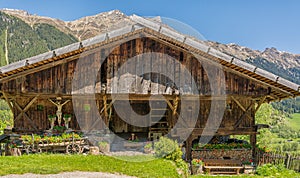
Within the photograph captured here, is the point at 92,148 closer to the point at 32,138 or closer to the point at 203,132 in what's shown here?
the point at 32,138

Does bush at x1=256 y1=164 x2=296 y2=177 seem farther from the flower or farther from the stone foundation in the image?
the flower

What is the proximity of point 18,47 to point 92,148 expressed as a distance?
634 feet

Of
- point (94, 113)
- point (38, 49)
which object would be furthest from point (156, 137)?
point (38, 49)

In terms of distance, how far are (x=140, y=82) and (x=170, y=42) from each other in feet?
10.0

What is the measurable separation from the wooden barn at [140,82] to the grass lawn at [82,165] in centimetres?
407

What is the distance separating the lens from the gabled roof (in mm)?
15070

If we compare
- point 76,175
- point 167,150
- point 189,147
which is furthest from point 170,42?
point 76,175

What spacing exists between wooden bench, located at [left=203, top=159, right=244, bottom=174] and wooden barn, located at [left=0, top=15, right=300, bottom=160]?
5.99 ft

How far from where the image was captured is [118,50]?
16.6 m

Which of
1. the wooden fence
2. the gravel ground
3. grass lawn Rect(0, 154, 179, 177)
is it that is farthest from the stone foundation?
the gravel ground

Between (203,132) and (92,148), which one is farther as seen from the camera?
(203,132)

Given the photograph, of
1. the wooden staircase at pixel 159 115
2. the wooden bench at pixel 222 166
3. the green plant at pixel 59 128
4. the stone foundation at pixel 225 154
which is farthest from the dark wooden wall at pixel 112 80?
the wooden staircase at pixel 159 115

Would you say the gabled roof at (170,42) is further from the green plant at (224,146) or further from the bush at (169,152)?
the bush at (169,152)

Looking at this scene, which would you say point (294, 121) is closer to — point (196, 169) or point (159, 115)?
point (159, 115)
